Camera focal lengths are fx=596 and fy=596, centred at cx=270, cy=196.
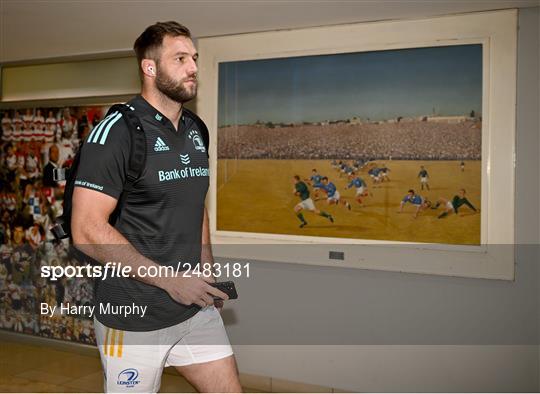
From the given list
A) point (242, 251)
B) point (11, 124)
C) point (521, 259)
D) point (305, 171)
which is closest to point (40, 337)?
point (11, 124)

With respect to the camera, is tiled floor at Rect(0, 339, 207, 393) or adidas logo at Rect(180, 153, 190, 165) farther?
tiled floor at Rect(0, 339, 207, 393)

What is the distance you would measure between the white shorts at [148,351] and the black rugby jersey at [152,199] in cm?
3

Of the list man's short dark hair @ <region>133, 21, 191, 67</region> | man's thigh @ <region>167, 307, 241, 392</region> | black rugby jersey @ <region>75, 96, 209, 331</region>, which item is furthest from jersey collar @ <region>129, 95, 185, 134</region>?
man's thigh @ <region>167, 307, 241, 392</region>

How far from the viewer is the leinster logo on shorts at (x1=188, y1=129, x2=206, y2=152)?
2049 mm

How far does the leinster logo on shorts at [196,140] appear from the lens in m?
2.05

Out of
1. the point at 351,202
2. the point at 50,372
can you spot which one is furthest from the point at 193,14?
the point at 50,372

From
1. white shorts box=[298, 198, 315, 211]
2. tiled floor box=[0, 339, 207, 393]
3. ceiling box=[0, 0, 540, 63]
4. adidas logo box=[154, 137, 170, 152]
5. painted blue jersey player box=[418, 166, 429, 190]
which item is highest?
ceiling box=[0, 0, 540, 63]

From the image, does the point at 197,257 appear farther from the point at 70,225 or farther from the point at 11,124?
the point at 11,124

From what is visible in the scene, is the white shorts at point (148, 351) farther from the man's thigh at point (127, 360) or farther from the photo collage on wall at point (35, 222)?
the photo collage on wall at point (35, 222)

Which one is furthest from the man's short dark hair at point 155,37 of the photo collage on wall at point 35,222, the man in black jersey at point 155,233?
the photo collage on wall at point 35,222

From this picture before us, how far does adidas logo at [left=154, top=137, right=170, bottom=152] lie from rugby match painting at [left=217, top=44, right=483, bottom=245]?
1.81 meters

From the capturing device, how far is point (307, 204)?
3.65 meters

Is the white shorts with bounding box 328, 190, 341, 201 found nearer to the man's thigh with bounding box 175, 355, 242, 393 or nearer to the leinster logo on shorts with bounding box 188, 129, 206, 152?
the leinster logo on shorts with bounding box 188, 129, 206, 152

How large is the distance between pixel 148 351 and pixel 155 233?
0.38 m
